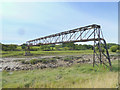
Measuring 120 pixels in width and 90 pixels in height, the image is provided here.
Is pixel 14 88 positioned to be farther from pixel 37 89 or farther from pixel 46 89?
pixel 46 89

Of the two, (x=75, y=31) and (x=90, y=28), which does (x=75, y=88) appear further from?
(x=75, y=31)

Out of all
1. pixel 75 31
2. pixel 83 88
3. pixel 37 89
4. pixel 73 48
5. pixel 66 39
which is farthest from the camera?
pixel 73 48

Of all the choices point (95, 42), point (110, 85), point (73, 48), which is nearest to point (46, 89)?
point (110, 85)

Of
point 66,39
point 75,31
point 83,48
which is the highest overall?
point 75,31

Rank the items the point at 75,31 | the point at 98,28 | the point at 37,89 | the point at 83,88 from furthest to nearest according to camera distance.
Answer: the point at 75,31 → the point at 98,28 → the point at 37,89 → the point at 83,88

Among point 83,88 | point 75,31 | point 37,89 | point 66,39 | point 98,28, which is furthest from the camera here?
point 66,39

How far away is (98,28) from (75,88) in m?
7.27

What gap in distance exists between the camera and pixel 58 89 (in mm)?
4457

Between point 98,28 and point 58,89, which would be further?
point 98,28

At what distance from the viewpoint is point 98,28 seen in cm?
948

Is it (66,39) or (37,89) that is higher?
(66,39)

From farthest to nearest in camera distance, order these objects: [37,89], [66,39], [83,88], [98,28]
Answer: [66,39] → [98,28] → [37,89] → [83,88]

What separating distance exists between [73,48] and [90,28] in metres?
53.8

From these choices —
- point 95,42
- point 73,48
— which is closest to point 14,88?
point 95,42
